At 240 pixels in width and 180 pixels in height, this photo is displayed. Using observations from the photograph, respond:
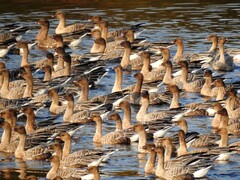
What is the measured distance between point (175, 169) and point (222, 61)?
12.3 meters

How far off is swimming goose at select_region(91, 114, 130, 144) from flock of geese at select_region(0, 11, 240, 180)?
25 mm

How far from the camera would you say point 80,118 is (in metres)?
28.1

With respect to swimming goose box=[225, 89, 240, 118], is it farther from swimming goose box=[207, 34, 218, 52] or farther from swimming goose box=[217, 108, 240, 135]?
swimming goose box=[207, 34, 218, 52]

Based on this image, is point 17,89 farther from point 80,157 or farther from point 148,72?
point 80,157

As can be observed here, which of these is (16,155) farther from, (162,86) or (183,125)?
(162,86)

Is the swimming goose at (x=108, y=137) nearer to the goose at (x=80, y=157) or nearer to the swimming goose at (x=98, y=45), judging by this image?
the goose at (x=80, y=157)

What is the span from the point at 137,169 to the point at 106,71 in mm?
10029

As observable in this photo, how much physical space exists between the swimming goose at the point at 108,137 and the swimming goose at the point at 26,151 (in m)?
1.60

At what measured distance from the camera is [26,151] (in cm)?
2491

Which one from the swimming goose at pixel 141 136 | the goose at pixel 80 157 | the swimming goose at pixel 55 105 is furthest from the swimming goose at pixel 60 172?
the swimming goose at pixel 55 105

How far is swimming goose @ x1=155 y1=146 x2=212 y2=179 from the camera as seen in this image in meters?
22.3

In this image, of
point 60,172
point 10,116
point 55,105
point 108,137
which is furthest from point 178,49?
point 60,172

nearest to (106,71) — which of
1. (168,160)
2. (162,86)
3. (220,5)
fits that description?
(162,86)

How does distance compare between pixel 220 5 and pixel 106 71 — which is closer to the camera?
pixel 106 71
